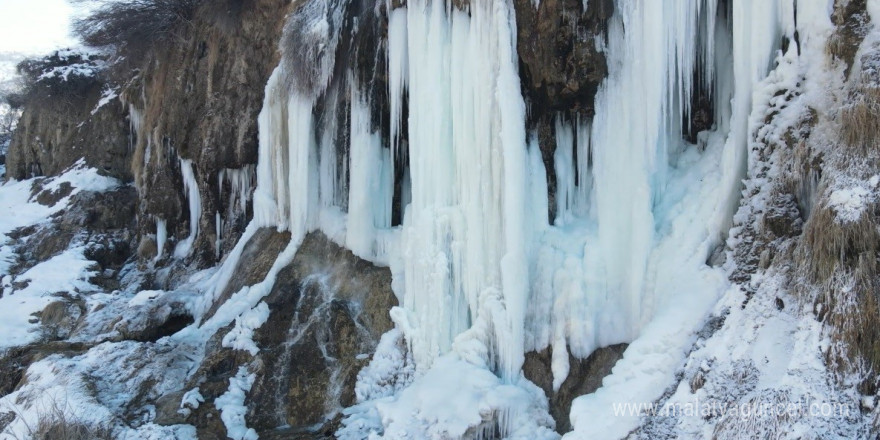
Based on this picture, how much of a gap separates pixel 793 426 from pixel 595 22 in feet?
18.7

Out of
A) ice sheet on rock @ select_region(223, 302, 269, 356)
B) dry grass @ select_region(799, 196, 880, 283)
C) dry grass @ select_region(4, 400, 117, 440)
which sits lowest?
dry grass @ select_region(4, 400, 117, 440)

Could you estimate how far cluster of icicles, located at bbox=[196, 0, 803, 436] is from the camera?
7504 millimetres

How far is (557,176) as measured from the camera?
30.2 ft

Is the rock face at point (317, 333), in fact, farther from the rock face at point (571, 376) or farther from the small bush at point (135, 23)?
the small bush at point (135, 23)

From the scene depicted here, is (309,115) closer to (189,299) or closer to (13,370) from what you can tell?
(189,299)

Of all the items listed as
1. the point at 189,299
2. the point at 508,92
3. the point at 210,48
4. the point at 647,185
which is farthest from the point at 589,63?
the point at 210,48

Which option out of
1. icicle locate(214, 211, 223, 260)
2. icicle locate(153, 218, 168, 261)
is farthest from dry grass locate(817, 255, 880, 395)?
icicle locate(153, 218, 168, 261)

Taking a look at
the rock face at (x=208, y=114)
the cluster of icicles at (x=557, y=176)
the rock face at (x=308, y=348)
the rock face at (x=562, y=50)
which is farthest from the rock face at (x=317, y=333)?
the rock face at (x=208, y=114)

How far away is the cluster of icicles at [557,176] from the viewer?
750 centimetres

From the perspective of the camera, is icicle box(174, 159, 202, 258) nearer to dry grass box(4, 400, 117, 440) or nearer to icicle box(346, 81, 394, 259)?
icicle box(346, 81, 394, 259)

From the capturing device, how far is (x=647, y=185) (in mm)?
7754

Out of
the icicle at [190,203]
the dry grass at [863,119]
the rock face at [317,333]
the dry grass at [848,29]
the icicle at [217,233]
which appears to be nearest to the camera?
the dry grass at [863,119]

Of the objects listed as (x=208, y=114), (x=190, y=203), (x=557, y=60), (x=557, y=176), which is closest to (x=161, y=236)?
(x=190, y=203)

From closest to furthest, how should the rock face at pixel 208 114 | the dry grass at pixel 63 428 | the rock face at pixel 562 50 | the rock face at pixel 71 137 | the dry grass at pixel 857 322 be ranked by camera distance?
the dry grass at pixel 857 322, the dry grass at pixel 63 428, the rock face at pixel 562 50, the rock face at pixel 208 114, the rock face at pixel 71 137
